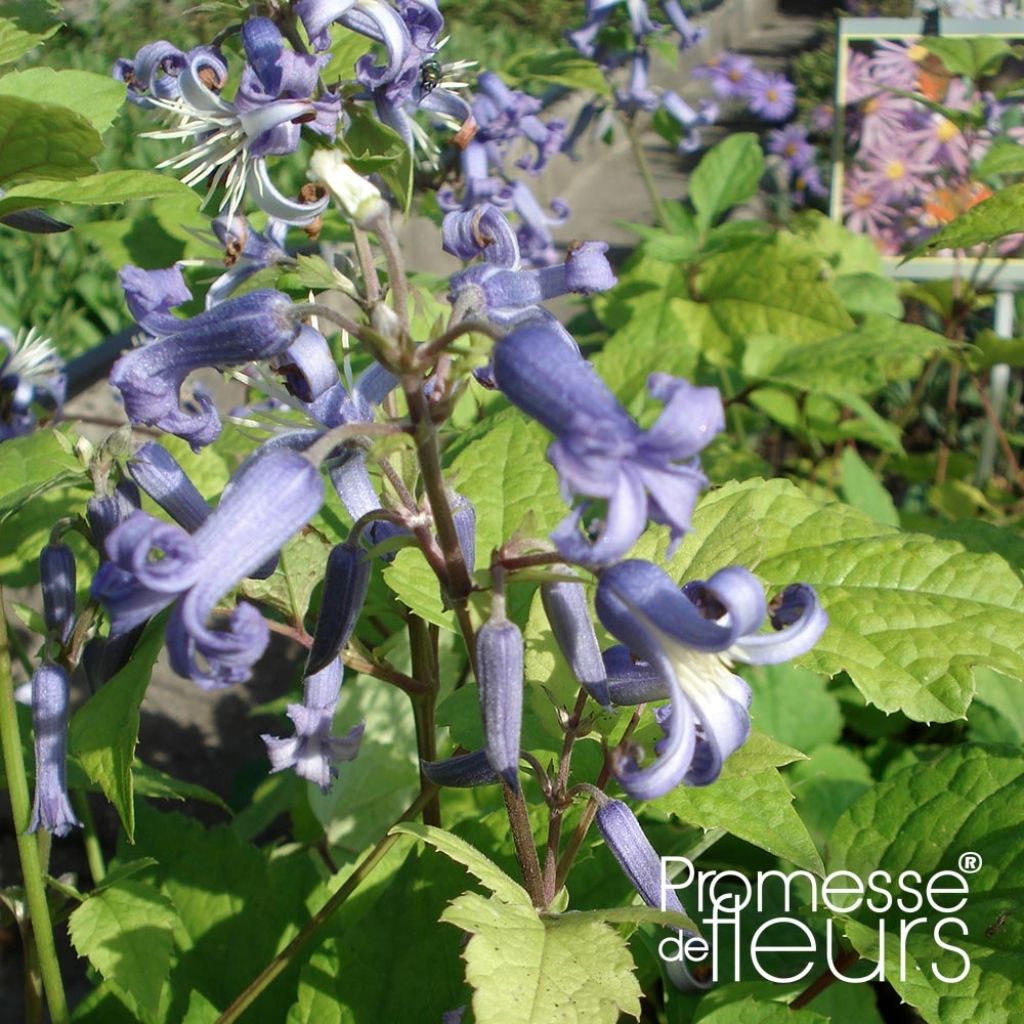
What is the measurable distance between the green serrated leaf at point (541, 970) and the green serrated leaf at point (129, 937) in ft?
2.25

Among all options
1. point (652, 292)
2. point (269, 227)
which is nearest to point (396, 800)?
point (269, 227)

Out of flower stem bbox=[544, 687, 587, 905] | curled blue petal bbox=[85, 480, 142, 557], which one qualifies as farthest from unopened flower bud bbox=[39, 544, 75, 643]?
flower stem bbox=[544, 687, 587, 905]

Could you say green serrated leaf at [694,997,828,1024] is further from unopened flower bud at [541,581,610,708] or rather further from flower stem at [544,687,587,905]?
unopened flower bud at [541,581,610,708]

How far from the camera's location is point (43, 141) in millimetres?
1184

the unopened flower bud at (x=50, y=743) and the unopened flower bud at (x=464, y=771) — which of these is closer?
the unopened flower bud at (x=464, y=771)

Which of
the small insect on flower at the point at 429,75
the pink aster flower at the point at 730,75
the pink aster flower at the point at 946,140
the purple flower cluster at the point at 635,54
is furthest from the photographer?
the pink aster flower at the point at 730,75

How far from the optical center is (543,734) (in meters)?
1.46

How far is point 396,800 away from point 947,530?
1.26m

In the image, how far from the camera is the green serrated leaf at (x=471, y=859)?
1180mm

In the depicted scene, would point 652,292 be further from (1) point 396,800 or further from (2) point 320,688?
(2) point 320,688

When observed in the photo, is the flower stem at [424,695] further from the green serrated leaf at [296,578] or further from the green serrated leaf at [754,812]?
the green serrated leaf at [754,812]

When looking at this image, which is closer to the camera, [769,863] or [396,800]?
[769,863]

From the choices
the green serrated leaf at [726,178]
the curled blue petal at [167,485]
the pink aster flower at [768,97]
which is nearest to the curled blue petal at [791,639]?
the curled blue petal at [167,485]

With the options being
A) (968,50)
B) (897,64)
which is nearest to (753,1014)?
(968,50)
